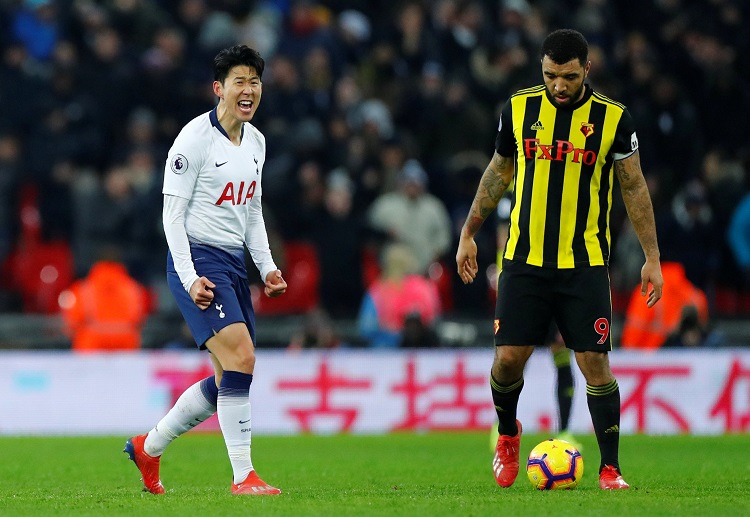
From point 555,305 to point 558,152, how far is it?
81cm

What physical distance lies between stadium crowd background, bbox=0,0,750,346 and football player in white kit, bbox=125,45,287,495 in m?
7.11

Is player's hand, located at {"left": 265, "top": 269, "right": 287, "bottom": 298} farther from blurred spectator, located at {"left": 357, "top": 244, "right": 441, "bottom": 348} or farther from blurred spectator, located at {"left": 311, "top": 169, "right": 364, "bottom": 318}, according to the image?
blurred spectator, located at {"left": 311, "top": 169, "right": 364, "bottom": 318}

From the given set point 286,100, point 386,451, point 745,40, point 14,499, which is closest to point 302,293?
point 286,100

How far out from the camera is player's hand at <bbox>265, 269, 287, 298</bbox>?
23.6 feet

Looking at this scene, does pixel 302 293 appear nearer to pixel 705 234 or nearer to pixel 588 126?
pixel 705 234

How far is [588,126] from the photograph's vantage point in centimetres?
698

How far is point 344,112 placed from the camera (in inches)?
630

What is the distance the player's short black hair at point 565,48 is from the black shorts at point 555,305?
1.08 metres

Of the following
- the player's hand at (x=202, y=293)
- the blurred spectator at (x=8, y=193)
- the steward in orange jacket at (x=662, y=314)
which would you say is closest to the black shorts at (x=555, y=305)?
the player's hand at (x=202, y=293)

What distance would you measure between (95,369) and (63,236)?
2.03 m

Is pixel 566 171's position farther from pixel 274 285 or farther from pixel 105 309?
pixel 105 309

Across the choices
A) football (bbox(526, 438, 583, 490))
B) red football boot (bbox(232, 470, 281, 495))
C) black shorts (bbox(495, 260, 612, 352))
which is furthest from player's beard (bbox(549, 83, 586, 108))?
red football boot (bbox(232, 470, 281, 495))

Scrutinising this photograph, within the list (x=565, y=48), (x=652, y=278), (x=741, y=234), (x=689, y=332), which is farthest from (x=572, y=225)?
(x=741, y=234)

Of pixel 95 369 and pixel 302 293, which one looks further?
pixel 302 293
